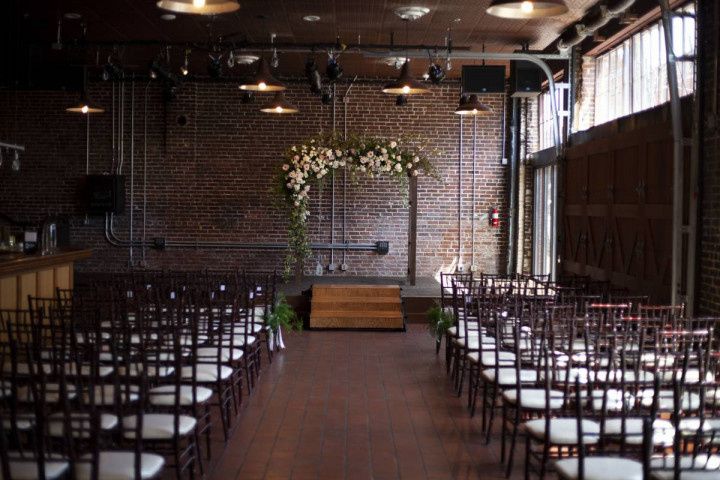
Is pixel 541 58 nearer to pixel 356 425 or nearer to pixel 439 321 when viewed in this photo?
pixel 439 321

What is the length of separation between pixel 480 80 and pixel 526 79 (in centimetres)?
71

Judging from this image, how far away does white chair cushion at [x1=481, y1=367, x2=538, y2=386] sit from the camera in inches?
261

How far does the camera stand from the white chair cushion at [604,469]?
4316 millimetres

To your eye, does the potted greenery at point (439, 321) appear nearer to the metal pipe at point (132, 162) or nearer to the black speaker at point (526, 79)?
the black speaker at point (526, 79)

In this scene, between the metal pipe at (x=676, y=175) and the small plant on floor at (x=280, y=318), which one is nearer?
the metal pipe at (x=676, y=175)

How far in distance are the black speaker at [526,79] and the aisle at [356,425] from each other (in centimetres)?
530

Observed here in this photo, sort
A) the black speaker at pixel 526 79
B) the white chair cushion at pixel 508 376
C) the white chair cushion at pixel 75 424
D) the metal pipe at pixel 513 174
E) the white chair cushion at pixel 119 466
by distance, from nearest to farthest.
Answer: the white chair cushion at pixel 119 466, the white chair cushion at pixel 75 424, the white chair cushion at pixel 508 376, the black speaker at pixel 526 79, the metal pipe at pixel 513 174

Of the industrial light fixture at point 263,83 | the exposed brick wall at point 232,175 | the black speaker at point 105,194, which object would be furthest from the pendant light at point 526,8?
the black speaker at point 105,194

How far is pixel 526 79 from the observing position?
1448 centimetres

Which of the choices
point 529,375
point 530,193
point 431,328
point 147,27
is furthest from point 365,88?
point 529,375

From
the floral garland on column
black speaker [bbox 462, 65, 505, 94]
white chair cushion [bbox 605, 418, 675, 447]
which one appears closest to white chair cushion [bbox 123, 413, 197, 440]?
white chair cushion [bbox 605, 418, 675, 447]

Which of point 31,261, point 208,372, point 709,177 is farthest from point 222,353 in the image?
point 709,177

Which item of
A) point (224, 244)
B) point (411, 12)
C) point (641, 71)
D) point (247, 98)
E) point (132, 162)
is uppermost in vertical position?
point (411, 12)

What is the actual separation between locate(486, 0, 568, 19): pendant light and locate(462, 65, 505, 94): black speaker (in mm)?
8730
